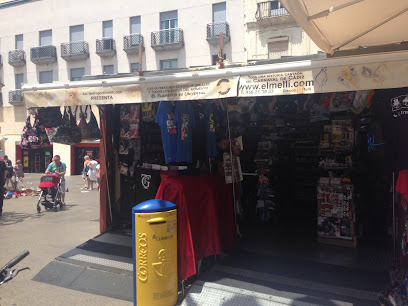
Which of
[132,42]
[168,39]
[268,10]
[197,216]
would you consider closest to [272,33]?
[268,10]

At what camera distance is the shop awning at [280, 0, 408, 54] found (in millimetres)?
3105

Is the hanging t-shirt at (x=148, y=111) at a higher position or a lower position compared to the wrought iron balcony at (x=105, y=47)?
lower

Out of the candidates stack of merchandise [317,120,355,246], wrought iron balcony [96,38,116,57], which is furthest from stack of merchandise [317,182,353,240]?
wrought iron balcony [96,38,116,57]

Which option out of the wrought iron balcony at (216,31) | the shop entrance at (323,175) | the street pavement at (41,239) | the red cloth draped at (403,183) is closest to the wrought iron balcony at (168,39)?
the wrought iron balcony at (216,31)

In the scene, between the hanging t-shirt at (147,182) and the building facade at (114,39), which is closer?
the hanging t-shirt at (147,182)

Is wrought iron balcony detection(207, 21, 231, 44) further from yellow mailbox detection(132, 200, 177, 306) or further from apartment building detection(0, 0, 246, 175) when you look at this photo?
yellow mailbox detection(132, 200, 177, 306)

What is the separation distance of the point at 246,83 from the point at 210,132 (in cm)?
149

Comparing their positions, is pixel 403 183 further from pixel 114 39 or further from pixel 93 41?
pixel 93 41

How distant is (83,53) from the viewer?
26.0 meters

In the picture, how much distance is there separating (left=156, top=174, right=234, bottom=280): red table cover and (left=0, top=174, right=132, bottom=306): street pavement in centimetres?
101

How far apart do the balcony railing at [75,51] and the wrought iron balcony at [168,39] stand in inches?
229

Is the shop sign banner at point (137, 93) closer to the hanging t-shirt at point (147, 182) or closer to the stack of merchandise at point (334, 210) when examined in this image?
the hanging t-shirt at point (147, 182)

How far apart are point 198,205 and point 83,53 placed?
24972mm

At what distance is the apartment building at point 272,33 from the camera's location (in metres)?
20.0
